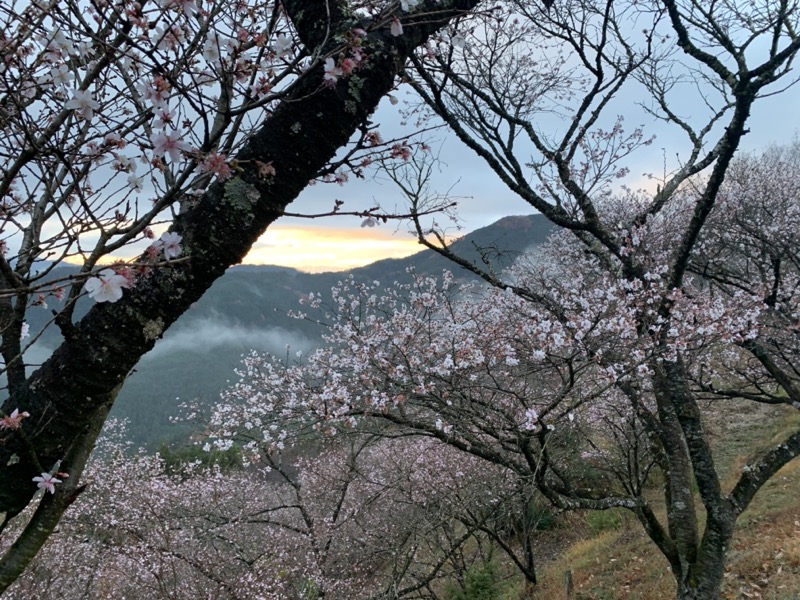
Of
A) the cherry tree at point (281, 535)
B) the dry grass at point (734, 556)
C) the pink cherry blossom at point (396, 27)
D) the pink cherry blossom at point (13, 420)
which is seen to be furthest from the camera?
the cherry tree at point (281, 535)

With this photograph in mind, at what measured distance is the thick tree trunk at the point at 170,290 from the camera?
145 centimetres

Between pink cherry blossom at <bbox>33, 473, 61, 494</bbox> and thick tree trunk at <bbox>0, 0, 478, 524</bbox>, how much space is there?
3 cm

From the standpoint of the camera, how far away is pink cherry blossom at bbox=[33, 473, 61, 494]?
1.51m

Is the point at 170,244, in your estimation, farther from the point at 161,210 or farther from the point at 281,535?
the point at 281,535

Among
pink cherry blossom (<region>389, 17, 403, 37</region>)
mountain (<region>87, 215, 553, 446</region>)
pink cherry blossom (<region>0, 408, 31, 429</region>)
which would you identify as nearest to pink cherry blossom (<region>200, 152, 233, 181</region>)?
pink cherry blossom (<region>389, 17, 403, 37</region>)

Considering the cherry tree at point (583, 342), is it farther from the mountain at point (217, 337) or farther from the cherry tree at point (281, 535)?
the mountain at point (217, 337)

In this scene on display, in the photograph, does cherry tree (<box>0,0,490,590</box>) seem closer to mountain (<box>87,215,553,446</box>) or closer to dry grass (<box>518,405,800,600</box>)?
dry grass (<box>518,405,800,600</box>)

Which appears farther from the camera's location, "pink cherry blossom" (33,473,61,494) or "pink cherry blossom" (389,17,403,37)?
"pink cherry blossom" (389,17,403,37)

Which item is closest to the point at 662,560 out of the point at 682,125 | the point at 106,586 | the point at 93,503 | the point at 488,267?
the point at 488,267

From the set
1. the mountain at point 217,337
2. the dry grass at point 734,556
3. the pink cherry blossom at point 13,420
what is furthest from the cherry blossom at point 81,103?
the mountain at point 217,337

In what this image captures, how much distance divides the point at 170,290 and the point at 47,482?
0.76 metres

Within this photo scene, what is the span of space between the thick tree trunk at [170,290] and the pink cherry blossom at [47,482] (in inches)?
1.2

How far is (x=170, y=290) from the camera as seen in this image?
146 centimetres

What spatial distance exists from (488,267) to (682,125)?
303 centimetres
